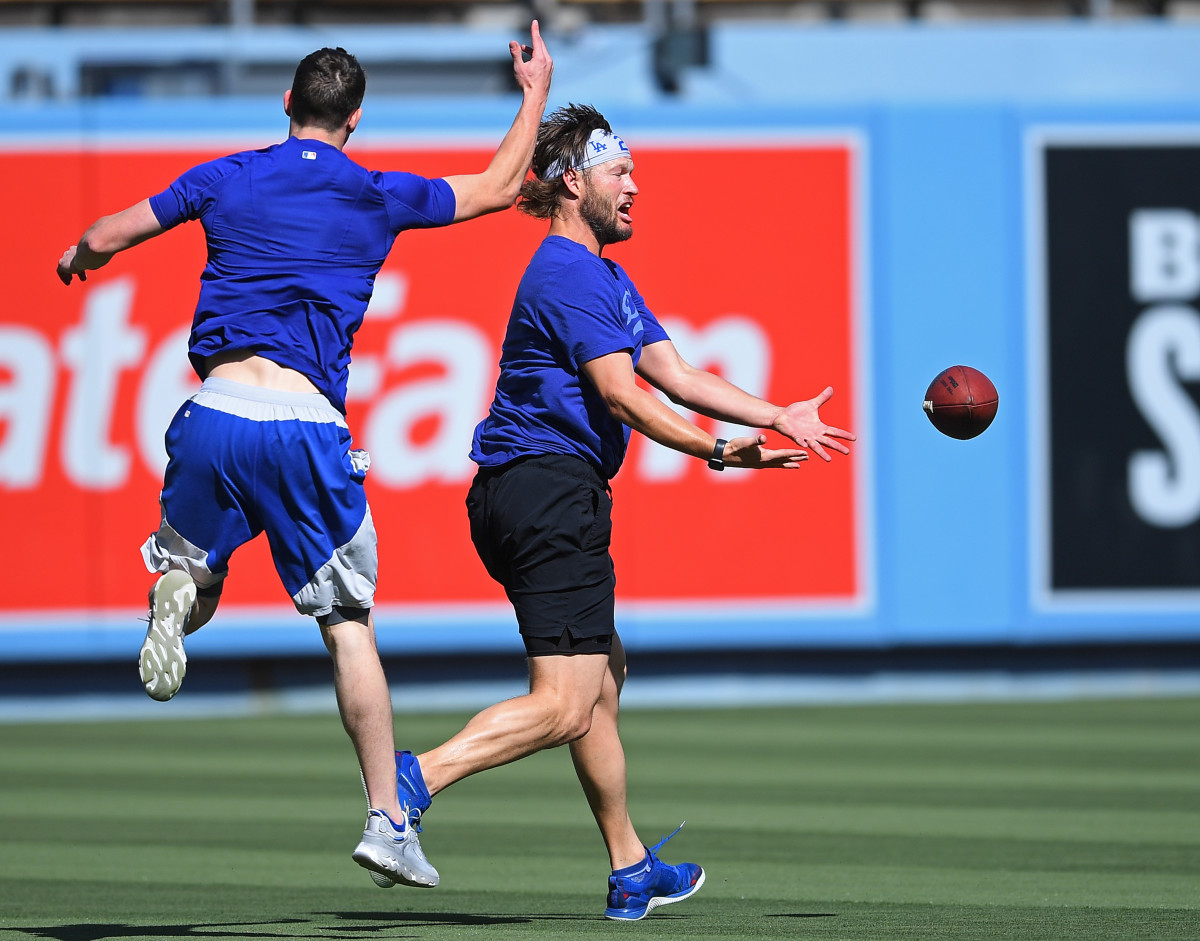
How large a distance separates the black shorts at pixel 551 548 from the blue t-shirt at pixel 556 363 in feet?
0.27

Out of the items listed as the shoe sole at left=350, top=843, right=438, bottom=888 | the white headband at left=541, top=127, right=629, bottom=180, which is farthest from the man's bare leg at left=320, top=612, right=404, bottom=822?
the white headband at left=541, top=127, right=629, bottom=180

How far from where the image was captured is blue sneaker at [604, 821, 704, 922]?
5840 mm

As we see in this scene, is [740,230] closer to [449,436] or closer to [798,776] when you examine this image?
[449,436]

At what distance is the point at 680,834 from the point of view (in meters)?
8.08

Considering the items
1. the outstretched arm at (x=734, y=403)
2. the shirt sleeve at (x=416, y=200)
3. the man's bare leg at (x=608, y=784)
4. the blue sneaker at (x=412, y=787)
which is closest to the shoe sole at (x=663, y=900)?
the man's bare leg at (x=608, y=784)

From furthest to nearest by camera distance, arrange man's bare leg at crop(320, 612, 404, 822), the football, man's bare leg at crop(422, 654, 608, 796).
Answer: the football < man's bare leg at crop(422, 654, 608, 796) < man's bare leg at crop(320, 612, 404, 822)

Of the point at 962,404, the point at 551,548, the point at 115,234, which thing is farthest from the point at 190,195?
the point at 962,404

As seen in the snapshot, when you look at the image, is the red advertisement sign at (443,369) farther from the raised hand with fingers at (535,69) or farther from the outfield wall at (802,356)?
the raised hand with fingers at (535,69)

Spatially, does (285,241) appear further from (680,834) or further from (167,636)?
(680,834)

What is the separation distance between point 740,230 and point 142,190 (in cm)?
490

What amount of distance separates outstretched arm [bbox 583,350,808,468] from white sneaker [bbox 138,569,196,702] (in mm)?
1409

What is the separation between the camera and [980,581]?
14680 millimetres

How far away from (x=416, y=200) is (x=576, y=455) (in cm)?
100

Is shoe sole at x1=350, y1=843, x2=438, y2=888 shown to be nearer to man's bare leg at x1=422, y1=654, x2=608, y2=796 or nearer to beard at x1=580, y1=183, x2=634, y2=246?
man's bare leg at x1=422, y1=654, x2=608, y2=796
